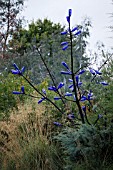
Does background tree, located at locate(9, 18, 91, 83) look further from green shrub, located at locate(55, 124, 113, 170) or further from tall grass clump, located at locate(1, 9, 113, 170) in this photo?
green shrub, located at locate(55, 124, 113, 170)

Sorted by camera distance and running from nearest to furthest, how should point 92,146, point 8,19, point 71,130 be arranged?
1. point 92,146
2. point 71,130
3. point 8,19

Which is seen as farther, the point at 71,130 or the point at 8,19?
the point at 8,19

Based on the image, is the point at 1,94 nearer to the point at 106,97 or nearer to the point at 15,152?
the point at 15,152

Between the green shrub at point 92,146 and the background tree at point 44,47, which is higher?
the background tree at point 44,47

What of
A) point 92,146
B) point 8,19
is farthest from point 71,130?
point 8,19

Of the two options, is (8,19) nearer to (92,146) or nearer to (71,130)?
(71,130)

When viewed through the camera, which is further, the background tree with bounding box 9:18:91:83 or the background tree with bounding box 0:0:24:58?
the background tree with bounding box 9:18:91:83

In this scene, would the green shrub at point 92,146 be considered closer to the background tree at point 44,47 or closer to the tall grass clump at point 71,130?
the tall grass clump at point 71,130

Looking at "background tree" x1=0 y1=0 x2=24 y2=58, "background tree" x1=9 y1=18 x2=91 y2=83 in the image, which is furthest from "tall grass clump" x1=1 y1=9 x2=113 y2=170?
"background tree" x1=9 y1=18 x2=91 y2=83

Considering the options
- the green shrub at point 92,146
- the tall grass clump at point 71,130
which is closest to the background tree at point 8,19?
the tall grass clump at point 71,130

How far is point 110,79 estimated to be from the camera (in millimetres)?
3656

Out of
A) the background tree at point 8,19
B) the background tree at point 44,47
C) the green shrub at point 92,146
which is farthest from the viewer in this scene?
the background tree at point 44,47

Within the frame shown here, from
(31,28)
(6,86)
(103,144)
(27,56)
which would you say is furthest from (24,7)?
(103,144)

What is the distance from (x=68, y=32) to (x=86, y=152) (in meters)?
1.31
